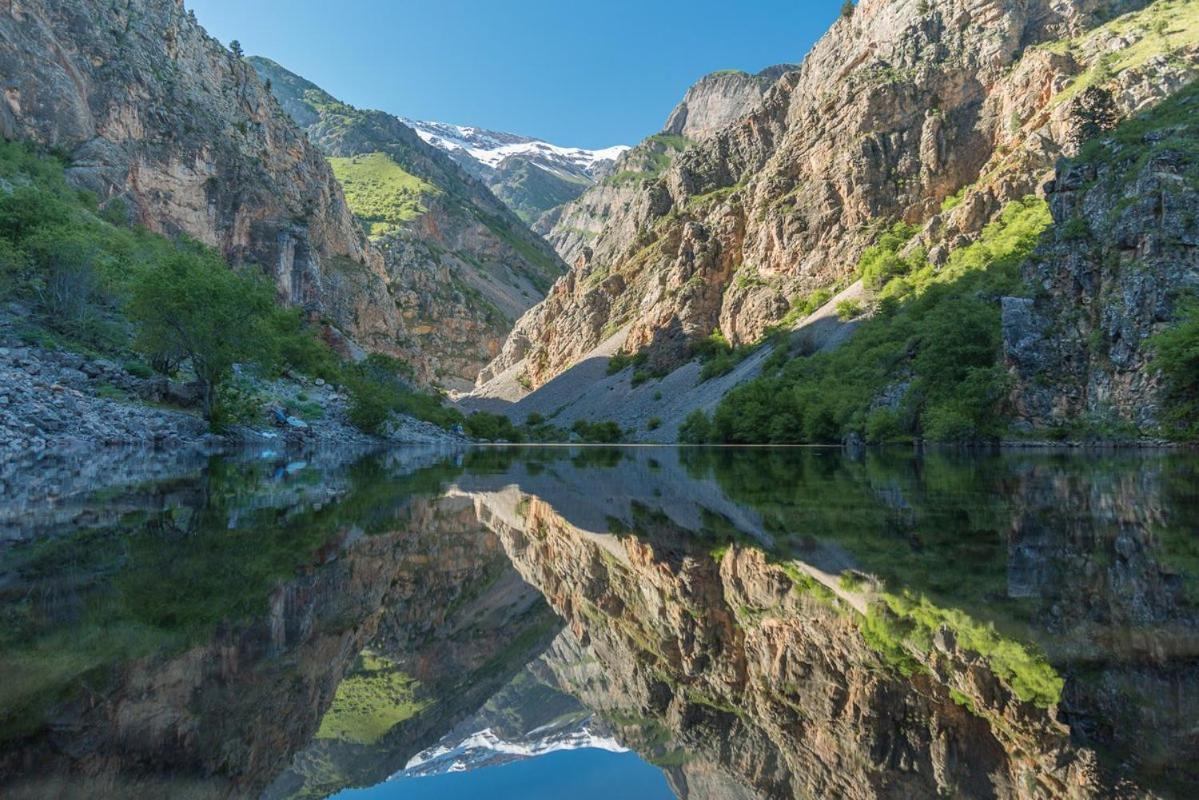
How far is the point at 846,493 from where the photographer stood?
14.1m

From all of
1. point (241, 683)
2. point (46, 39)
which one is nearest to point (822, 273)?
point (46, 39)

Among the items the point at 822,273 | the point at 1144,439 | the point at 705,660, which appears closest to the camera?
the point at 705,660

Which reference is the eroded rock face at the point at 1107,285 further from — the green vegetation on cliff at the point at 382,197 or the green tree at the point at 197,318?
the green vegetation on cliff at the point at 382,197

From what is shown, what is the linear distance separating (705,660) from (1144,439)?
42211 mm

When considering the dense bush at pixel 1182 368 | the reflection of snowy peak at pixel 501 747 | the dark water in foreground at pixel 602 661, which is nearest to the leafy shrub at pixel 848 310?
the dense bush at pixel 1182 368

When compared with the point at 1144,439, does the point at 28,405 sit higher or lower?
lower

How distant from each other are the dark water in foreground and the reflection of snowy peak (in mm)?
20

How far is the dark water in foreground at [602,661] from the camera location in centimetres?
302

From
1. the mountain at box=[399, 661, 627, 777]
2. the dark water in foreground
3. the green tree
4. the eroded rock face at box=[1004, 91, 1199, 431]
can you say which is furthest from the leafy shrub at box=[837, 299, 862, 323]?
the mountain at box=[399, 661, 627, 777]

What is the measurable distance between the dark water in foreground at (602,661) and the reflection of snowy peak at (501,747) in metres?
0.02

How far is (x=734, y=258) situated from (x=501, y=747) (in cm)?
10599

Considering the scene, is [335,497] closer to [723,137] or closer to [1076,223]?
[1076,223]

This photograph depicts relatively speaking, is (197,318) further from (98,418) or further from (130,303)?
(98,418)

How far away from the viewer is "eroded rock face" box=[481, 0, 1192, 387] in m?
75.8
